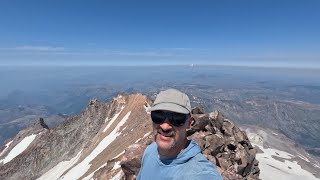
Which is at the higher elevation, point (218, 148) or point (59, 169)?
point (218, 148)

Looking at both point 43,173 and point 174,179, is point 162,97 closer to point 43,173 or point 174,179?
point 174,179

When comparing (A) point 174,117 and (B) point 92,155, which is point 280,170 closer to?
(B) point 92,155

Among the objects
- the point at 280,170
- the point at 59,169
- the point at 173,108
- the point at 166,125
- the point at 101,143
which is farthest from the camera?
the point at 280,170

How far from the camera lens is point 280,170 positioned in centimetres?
8556

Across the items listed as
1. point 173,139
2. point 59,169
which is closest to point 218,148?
point 173,139

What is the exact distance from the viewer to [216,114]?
33.3 m

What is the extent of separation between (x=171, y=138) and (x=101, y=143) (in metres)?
58.8

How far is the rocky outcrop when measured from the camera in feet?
78.9

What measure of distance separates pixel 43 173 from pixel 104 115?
1933cm

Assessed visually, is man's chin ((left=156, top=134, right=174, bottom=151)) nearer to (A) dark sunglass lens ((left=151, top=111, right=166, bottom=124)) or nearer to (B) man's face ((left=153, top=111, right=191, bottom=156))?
(B) man's face ((left=153, top=111, right=191, bottom=156))

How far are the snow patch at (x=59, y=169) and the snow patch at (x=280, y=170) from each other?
42.7m

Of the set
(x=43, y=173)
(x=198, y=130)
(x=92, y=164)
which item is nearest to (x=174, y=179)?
(x=198, y=130)

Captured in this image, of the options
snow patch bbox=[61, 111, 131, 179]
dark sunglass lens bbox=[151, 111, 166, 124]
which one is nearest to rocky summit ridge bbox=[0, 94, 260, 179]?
snow patch bbox=[61, 111, 131, 179]

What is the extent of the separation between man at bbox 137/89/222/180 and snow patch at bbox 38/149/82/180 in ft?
197
